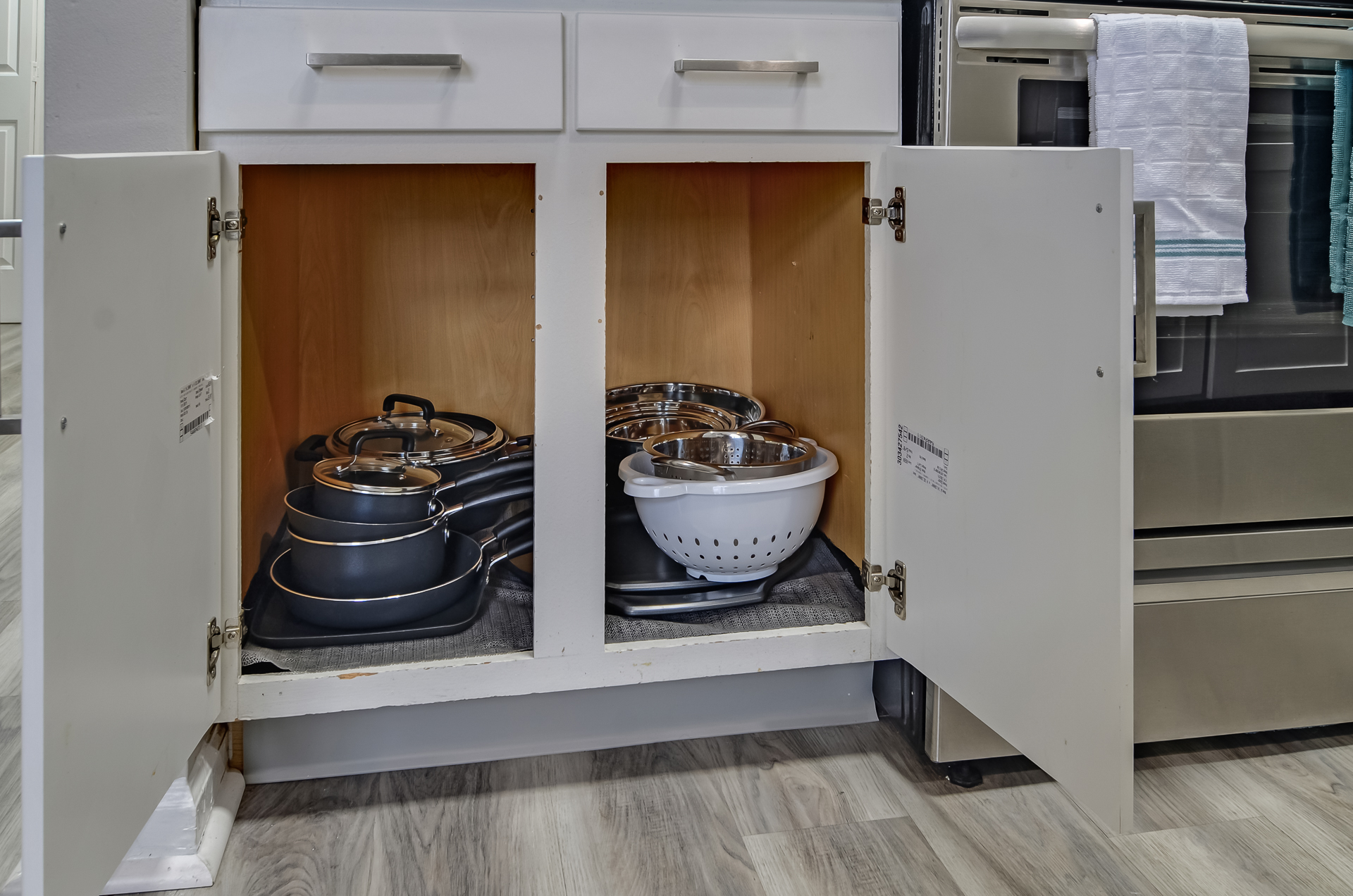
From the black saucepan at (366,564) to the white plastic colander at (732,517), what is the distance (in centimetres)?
29

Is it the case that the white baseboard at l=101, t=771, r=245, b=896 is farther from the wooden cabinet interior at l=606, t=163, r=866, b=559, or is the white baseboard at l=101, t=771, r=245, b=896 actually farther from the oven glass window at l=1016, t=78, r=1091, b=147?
the oven glass window at l=1016, t=78, r=1091, b=147

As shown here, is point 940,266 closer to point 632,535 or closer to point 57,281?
point 632,535

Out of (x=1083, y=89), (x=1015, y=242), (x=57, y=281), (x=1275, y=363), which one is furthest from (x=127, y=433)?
(x=1275, y=363)

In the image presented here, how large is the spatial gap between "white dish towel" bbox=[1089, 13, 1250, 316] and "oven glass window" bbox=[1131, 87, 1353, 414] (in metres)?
0.05

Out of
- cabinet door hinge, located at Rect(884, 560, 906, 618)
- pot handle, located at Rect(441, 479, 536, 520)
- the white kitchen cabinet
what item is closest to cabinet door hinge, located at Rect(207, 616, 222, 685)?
the white kitchen cabinet

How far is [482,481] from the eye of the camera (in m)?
1.34

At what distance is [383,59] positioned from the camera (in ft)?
3.38

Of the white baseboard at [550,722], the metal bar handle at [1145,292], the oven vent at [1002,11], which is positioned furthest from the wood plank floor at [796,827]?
the oven vent at [1002,11]

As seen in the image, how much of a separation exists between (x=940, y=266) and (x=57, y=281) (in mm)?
826

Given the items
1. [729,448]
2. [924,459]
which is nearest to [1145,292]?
[924,459]

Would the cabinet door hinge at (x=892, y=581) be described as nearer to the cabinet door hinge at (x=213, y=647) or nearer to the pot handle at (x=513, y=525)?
the pot handle at (x=513, y=525)

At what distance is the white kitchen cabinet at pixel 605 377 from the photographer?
2.57ft

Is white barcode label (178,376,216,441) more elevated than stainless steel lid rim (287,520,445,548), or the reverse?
white barcode label (178,376,216,441)

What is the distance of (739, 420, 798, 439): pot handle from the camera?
1539mm
